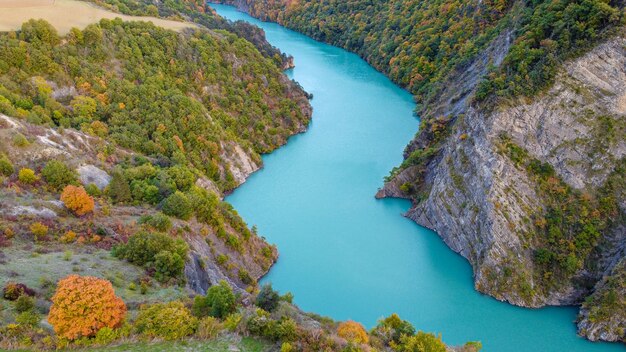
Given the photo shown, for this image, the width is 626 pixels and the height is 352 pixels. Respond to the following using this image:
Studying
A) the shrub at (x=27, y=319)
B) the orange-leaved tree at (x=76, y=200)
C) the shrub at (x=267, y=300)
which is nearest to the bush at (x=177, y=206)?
the orange-leaved tree at (x=76, y=200)

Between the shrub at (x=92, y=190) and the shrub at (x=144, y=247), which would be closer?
the shrub at (x=144, y=247)

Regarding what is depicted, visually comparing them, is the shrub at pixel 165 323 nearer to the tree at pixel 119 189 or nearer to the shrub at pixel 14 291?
the shrub at pixel 14 291

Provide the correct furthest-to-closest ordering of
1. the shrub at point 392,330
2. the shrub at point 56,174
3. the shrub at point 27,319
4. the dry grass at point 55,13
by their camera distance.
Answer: the dry grass at point 55,13
the shrub at point 56,174
the shrub at point 392,330
the shrub at point 27,319

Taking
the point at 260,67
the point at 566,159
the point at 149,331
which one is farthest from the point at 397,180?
the point at 149,331

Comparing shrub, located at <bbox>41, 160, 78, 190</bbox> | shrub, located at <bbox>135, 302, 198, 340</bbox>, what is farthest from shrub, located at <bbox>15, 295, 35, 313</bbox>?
shrub, located at <bbox>41, 160, 78, 190</bbox>

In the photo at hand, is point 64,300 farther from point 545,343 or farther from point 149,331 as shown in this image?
point 545,343
